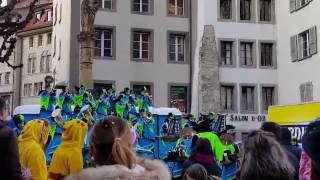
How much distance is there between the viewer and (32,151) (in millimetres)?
6480

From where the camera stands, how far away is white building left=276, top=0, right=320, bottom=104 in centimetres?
3039

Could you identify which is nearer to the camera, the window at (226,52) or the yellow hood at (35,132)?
the yellow hood at (35,132)

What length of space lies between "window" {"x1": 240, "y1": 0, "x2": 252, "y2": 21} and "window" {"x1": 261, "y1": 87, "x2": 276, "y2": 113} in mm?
4600

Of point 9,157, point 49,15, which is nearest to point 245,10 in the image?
point 9,157

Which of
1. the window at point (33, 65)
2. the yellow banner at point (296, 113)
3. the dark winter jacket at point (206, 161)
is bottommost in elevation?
the dark winter jacket at point (206, 161)

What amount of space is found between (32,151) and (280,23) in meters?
30.4

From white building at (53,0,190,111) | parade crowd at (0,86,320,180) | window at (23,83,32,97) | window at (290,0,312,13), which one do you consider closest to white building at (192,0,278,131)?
white building at (53,0,190,111)

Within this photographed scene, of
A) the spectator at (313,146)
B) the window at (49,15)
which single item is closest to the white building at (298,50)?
the spectator at (313,146)

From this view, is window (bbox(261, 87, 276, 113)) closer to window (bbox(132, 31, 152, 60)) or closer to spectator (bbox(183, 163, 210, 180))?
window (bbox(132, 31, 152, 60))

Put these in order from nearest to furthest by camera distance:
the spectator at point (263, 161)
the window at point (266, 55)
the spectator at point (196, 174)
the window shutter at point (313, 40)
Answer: the spectator at point (263, 161) → the spectator at point (196, 174) → the window shutter at point (313, 40) → the window at point (266, 55)

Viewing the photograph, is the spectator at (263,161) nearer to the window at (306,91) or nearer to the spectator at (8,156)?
the spectator at (8,156)

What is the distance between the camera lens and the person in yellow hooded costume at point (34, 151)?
6.42 metres

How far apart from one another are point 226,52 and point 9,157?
100 feet

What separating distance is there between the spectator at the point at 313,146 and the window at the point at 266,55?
31715mm
